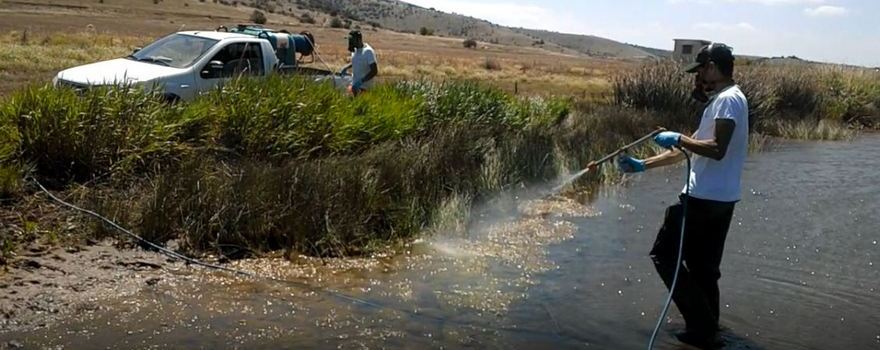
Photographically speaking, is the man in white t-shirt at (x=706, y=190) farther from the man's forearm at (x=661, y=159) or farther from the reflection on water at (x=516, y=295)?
the reflection on water at (x=516, y=295)

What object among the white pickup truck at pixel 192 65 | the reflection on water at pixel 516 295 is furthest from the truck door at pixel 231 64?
the reflection on water at pixel 516 295

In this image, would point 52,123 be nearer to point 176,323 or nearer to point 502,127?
point 176,323

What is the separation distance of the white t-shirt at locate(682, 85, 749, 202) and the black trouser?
0.11 m

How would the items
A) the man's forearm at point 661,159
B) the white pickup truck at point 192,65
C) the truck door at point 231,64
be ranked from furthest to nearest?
the truck door at point 231,64, the white pickup truck at point 192,65, the man's forearm at point 661,159

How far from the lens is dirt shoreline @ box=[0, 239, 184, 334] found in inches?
251

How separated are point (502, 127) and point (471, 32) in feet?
345

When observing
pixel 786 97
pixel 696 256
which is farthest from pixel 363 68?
pixel 786 97

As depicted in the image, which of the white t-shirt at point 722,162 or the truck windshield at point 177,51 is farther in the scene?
the truck windshield at point 177,51

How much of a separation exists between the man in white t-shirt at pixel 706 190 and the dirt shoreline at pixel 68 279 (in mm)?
3853

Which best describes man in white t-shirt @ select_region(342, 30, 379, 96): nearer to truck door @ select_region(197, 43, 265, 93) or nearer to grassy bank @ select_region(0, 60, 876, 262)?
grassy bank @ select_region(0, 60, 876, 262)

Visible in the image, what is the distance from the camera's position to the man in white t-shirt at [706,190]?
6.13 metres

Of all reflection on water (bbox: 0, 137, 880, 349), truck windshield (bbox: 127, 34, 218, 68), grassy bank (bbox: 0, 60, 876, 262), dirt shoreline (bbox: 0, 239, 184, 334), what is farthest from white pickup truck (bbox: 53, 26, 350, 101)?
dirt shoreline (bbox: 0, 239, 184, 334)

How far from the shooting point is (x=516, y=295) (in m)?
7.70

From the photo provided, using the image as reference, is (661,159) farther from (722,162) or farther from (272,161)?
(272,161)
